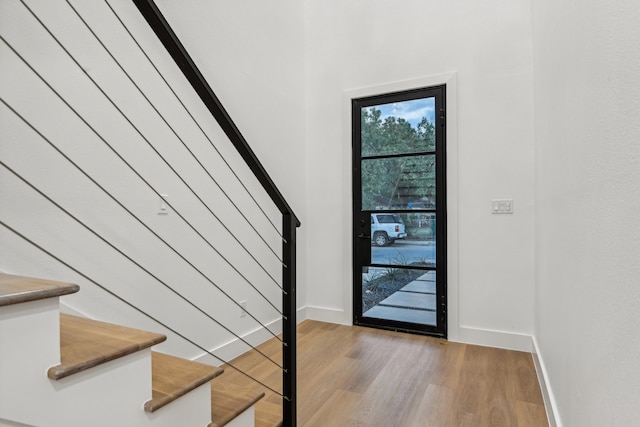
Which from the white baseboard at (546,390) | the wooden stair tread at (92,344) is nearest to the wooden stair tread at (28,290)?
the wooden stair tread at (92,344)

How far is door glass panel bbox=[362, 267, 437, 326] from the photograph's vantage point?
130 inches

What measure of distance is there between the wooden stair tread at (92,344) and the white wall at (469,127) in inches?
102

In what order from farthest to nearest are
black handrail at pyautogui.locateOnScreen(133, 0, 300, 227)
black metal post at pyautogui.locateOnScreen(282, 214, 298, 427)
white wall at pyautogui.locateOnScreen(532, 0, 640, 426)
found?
black metal post at pyautogui.locateOnScreen(282, 214, 298, 427)
black handrail at pyautogui.locateOnScreen(133, 0, 300, 227)
white wall at pyautogui.locateOnScreen(532, 0, 640, 426)

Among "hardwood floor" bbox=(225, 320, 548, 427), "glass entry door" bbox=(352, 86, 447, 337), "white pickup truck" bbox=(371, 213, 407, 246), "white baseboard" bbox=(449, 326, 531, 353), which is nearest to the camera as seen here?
"hardwood floor" bbox=(225, 320, 548, 427)

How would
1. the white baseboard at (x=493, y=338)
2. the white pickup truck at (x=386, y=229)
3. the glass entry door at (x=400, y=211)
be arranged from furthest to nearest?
1. the white pickup truck at (x=386, y=229)
2. the glass entry door at (x=400, y=211)
3. the white baseboard at (x=493, y=338)

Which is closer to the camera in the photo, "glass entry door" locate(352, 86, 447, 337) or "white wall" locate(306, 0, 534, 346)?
"white wall" locate(306, 0, 534, 346)

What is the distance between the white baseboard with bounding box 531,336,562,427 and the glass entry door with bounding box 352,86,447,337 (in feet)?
2.50

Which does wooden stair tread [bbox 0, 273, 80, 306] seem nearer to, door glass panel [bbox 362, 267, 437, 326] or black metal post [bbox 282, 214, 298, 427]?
black metal post [bbox 282, 214, 298, 427]

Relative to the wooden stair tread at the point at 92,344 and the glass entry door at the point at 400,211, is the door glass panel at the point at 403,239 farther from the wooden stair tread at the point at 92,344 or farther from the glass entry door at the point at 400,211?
the wooden stair tread at the point at 92,344

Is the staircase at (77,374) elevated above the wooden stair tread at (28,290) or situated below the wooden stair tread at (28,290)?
below

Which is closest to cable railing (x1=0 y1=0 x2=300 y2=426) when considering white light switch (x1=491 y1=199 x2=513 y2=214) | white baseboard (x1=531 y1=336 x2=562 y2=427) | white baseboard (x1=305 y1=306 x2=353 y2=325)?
white baseboard (x1=531 y1=336 x2=562 y2=427)

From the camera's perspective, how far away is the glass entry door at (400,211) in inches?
128

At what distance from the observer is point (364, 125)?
3568 millimetres

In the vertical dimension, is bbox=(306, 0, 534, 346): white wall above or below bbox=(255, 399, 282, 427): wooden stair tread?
above
